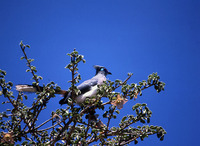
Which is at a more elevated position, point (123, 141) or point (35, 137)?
point (35, 137)

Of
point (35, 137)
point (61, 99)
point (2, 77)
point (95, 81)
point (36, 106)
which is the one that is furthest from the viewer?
point (95, 81)

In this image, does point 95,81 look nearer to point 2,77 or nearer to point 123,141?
point 123,141

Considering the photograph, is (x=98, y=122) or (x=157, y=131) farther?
(x=98, y=122)

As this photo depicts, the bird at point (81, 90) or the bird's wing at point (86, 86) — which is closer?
the bird at point (81, 90)

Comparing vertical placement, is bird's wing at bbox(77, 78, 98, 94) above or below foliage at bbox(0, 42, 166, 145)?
above

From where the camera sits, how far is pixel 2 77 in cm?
287

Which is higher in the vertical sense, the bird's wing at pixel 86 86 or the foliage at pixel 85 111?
the bird's wing at pixel 86 86

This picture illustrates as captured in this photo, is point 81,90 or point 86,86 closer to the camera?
point 81,90

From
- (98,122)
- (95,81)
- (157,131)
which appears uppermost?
(95,81)

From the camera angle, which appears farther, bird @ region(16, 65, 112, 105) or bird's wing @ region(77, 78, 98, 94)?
bird's wing @ region(77, 78, 98, 94)

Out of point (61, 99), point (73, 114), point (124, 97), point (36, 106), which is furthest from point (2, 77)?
point (124, 97)

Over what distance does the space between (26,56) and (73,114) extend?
43.9 inches

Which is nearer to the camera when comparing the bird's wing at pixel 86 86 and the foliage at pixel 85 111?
the foliage at pixel 85 111

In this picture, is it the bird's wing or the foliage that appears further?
the bird's wing
